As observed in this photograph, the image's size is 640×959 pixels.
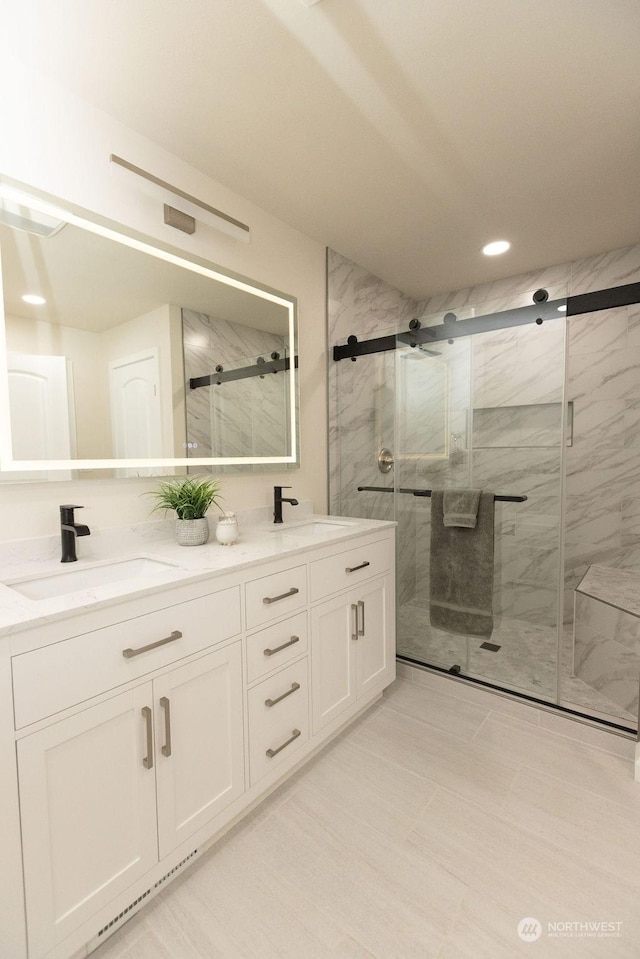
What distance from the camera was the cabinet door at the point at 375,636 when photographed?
200cm

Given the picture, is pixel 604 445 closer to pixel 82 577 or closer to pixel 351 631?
pixel 351 631

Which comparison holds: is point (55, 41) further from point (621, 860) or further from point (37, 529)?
point (621, 860)

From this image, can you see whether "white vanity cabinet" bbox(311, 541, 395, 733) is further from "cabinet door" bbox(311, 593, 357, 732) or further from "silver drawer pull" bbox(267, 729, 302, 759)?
"silver drawer pull" bbox(267, 729, 302, 759)

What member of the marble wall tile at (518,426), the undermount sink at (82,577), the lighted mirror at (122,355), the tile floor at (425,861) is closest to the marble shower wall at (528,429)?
the marble wall tile at (518,426)

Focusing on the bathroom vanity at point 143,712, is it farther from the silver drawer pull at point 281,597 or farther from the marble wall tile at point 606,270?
the marble wall tile at point 606,270

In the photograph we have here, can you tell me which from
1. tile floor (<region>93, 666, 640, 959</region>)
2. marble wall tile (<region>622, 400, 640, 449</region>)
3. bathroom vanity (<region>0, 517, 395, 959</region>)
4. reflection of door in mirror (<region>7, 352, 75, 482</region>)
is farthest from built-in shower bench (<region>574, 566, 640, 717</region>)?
reflection of door in mirror (<region>7, 352, 75, 482</region>)

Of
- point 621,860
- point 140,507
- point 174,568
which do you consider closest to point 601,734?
point 621,860

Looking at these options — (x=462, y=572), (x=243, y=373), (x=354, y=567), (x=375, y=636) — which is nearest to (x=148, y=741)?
(x=354, y=567)

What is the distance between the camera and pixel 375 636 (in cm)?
210

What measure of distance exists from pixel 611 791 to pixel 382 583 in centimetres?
113

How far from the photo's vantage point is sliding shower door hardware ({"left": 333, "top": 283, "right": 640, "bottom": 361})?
186 centimetres

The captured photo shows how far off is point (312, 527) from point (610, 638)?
1.60 metres

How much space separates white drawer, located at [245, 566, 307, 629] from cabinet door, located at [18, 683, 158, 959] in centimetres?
40

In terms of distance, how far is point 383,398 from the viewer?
8.48 feet
